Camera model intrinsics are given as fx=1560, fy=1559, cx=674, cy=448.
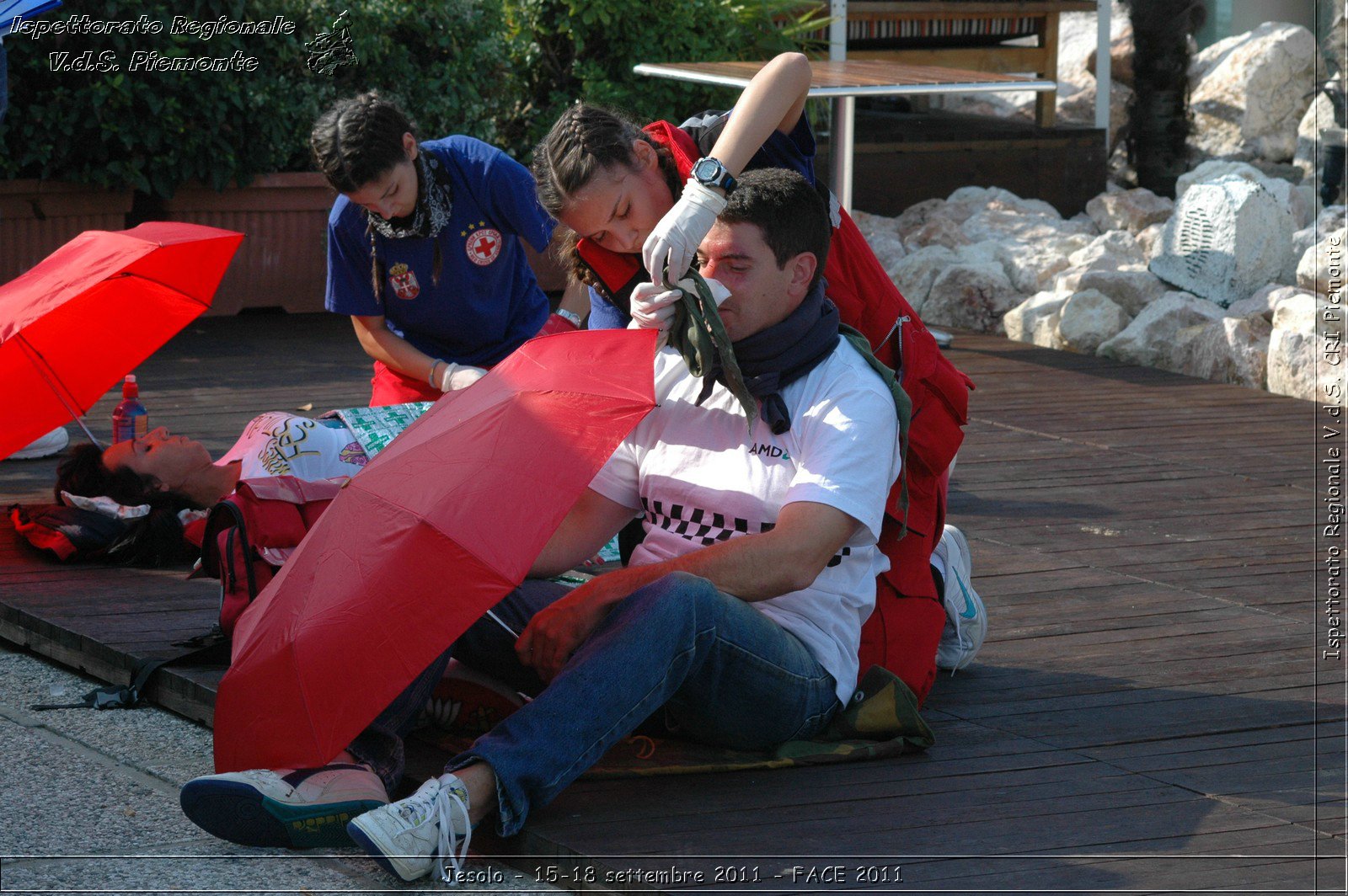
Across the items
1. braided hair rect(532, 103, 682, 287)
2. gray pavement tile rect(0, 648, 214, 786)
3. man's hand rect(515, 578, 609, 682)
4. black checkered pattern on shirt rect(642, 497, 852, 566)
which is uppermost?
braided hair rect(532, 103, 682, 287)

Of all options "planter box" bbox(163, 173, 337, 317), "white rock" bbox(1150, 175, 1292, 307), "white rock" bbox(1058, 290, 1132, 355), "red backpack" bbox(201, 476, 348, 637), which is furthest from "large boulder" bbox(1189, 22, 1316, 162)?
"red backpack" bbox(201, 476, 348, 637)

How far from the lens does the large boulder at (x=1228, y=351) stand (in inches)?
256

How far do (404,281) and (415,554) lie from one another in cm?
199

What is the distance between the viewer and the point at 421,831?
7.63 feet

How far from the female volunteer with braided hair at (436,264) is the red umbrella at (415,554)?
5.05 feet

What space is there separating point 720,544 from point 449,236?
1.94 meters

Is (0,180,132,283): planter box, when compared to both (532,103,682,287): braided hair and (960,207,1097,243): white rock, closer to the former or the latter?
(960,207,1097,243): white rock

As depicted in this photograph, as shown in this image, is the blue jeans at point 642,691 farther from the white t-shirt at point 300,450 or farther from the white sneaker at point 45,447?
the white sneaker at point 45,447

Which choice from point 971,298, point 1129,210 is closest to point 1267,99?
point 1129,210

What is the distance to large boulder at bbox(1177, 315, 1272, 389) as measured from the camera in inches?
256

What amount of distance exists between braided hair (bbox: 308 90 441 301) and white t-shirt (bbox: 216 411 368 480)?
61 cm

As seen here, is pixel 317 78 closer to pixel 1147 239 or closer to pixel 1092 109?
pixel 1147 239

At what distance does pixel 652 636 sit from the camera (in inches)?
96.2

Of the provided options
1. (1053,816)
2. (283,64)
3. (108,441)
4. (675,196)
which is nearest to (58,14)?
(283,64)
